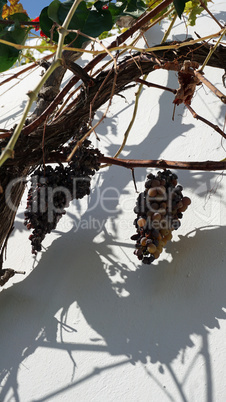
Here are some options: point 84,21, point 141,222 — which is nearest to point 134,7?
point 84,21

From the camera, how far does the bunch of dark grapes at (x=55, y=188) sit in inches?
30.8

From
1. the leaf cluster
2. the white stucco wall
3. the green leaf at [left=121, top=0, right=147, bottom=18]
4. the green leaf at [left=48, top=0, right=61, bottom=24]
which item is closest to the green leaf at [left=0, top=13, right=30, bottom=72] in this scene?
the leaf cluster

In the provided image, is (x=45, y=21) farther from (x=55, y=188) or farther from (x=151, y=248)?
(x=151, y=248)

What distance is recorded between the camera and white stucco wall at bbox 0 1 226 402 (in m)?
0.67

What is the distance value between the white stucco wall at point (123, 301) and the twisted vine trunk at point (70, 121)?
0.13 metres

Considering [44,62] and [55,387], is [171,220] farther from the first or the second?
[44,62]

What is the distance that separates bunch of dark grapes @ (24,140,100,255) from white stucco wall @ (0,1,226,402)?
0.11 meters

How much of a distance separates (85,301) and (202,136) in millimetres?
419

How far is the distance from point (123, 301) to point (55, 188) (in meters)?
0.23

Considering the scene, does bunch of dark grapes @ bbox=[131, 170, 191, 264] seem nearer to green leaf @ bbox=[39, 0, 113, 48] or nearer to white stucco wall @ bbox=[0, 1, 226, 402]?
white stucco wall @ bbox=[0, 1, 226, 402]

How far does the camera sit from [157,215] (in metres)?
0.74

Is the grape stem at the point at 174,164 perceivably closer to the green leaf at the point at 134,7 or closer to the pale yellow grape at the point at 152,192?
the pale yellow grape at the point at 152,192

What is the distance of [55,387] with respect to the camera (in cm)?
70

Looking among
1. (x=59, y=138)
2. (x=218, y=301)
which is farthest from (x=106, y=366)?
(x=59, y=138)
